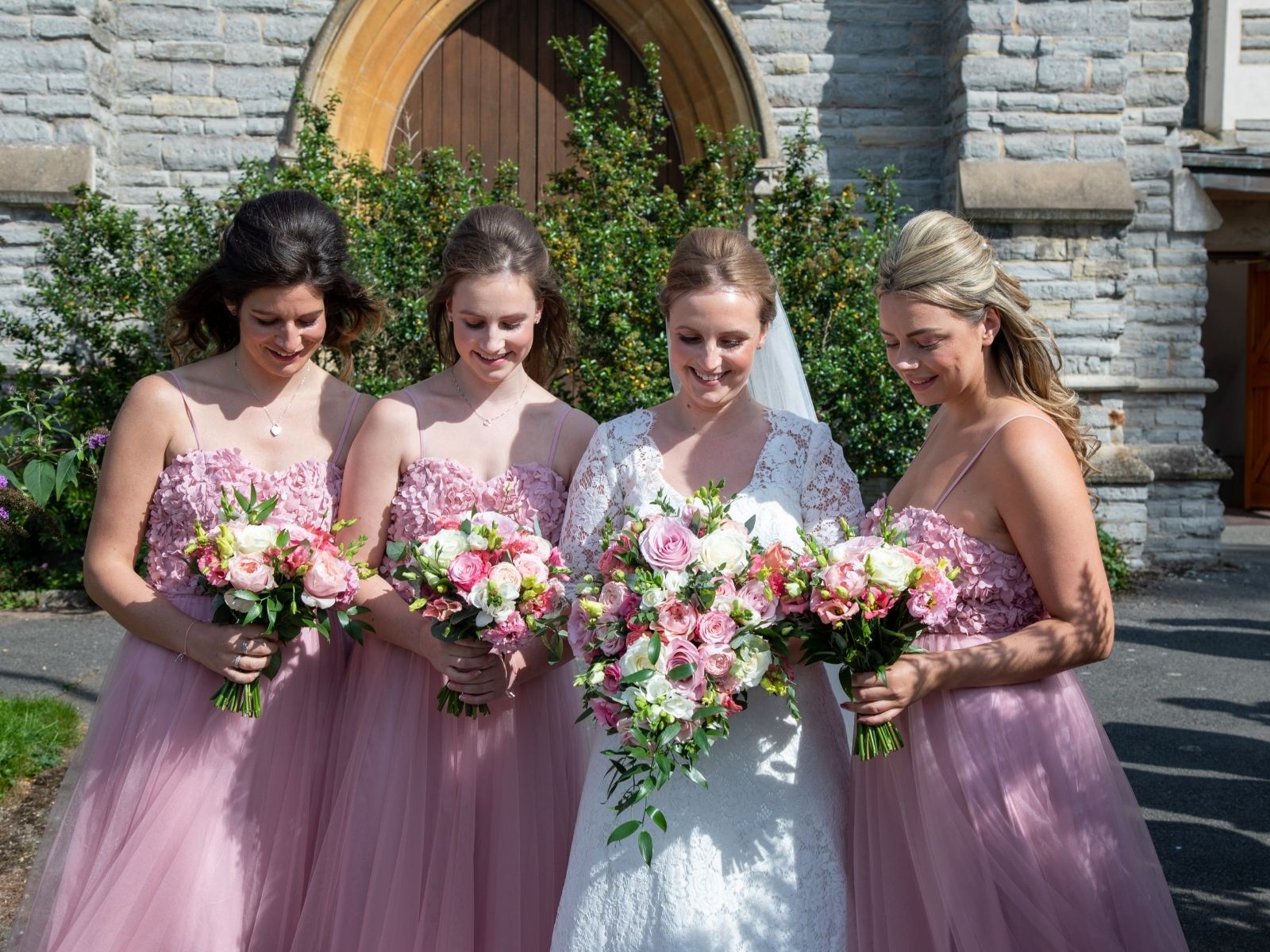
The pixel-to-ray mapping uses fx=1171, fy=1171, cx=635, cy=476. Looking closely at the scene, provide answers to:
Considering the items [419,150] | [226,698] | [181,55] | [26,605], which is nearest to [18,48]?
[181,55]

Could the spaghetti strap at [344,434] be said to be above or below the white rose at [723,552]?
above

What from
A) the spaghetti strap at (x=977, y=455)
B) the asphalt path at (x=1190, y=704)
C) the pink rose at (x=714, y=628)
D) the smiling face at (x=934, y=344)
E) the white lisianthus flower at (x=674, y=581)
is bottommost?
the asphalt path at (x=1190, y=704)

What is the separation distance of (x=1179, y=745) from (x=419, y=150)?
747cm

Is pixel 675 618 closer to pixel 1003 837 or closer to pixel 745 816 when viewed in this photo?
pixel 745 816

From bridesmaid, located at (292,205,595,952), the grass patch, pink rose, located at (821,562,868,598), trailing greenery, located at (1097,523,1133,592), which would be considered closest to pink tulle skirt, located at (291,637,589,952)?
bridesmaid, located at (292,205,595,952)

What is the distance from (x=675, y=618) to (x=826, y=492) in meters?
0.63

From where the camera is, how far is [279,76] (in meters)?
9.40

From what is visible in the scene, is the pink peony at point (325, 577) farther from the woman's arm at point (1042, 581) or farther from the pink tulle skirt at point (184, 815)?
the woman's arm at point (1042, 581)

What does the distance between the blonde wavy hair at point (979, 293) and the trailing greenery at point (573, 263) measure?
486 centimetres

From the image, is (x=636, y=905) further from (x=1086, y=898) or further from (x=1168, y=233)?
(x=1168, y=233)

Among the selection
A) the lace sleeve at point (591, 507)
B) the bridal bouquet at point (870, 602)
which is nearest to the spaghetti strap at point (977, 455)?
the bridal bouquet at point (870, 602)

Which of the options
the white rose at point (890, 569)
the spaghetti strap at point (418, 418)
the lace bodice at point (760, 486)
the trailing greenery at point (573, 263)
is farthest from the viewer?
the trailing greenery at point (573, 263)

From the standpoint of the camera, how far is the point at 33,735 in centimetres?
541

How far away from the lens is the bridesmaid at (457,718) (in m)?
2.98
